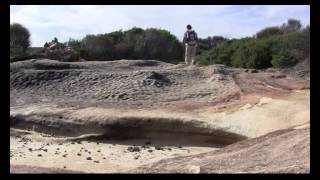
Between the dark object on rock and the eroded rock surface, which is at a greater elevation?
the eroded rock surface

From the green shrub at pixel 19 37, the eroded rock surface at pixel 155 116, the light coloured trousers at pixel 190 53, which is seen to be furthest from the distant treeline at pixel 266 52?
the green shrub at pixel 19 37

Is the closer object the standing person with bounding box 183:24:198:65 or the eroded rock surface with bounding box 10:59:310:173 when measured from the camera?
the eroded rock surface with bounding box 10:59:310:173

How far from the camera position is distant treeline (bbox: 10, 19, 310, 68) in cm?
2514

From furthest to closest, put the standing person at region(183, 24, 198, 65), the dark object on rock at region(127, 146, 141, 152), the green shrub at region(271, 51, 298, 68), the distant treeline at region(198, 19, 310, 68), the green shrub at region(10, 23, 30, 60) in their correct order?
the green shrub at region(10, 23, 30, 60), the distant treeline at region(198, 19, 310, 68), the green shrub at region(271, 51, 298, 68), the standing person at region(183, 24, 198, 65), the dark object on rock at region(127, 146, 141, 152)

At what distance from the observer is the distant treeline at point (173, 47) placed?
82.5 feet

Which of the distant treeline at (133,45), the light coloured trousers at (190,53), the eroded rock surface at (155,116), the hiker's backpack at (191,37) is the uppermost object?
the distant treeline at (133,45)

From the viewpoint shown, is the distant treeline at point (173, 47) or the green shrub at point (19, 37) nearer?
the distant treeline at point (173, 47)

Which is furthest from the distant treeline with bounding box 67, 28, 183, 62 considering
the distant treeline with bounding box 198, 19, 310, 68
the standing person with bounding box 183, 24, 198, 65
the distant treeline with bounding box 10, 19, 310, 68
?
the standing person with bounding box 183, 24, 198, 65

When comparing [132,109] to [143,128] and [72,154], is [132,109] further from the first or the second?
[72,154]

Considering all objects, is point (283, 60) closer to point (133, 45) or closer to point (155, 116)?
point (133, 45)

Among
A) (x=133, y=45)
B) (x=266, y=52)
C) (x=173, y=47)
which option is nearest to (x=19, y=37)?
(x=133, y=45)

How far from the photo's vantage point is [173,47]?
32625 millimetres

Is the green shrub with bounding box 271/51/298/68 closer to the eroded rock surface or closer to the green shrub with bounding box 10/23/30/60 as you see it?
the eroded rock surface

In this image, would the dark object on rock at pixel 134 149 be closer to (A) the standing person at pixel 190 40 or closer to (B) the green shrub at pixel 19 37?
(A) the standing person at pixel 190 40
